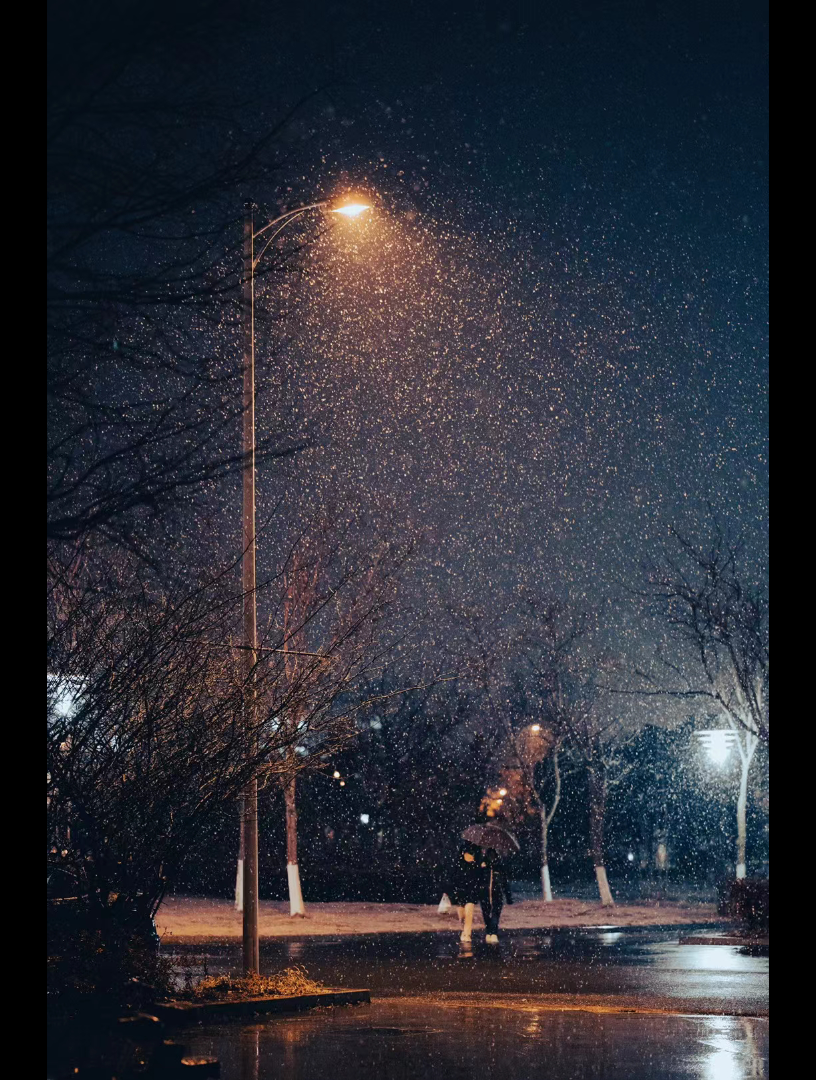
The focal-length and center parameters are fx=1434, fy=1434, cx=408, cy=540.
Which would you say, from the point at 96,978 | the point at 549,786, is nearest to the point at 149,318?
the point at 96,978

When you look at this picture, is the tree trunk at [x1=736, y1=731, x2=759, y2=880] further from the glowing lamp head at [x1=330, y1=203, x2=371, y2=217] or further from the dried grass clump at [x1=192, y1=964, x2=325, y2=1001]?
the glowing lamp head at [x1=330, y1=203, x2=371, y2=217]

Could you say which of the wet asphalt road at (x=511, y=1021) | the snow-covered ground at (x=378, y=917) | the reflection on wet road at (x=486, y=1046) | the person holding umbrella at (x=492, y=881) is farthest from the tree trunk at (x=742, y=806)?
the reflection on wet road at (x=486, y=1046)

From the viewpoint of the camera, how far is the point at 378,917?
1340 inches

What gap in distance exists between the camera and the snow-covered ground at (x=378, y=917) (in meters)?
29.5

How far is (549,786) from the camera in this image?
53.3 m

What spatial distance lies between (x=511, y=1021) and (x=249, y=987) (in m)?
2.74

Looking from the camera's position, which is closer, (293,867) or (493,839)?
(493,839)

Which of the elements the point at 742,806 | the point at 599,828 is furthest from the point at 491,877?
the point at 599,828

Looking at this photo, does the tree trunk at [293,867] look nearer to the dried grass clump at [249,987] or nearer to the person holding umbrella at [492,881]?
the person holding umbrella at [492,881]

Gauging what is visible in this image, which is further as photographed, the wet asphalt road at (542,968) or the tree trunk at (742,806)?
the tree trunk at (742,806)

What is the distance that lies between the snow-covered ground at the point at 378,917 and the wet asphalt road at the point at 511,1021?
17.5 feet

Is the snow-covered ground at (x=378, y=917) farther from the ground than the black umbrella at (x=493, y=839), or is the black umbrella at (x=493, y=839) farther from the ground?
the black umbrella at (x=493, y=839)

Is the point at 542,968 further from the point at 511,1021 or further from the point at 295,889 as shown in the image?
the point at 295,889

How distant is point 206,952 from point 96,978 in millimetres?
9736
